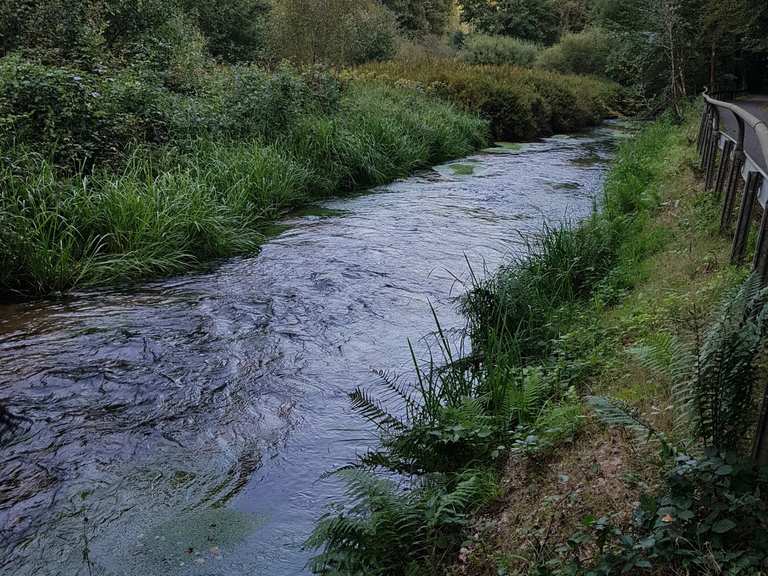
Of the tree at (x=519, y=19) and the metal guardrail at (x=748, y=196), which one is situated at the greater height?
the tree at (x=519, y=19)

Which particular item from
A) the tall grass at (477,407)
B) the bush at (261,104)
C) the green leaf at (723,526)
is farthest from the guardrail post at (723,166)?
the bush at (261,104)

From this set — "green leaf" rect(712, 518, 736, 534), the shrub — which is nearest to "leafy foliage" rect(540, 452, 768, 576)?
"green leaf" rect(712, 518, 736, 534)

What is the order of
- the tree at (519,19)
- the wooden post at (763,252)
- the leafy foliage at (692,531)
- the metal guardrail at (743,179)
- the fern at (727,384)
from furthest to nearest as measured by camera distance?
1. the tree at (519,19)
2. the metal guardrail at (743,179)
3. the wooden post at (763,252)
4. the fern at (727,384)
5. the leafy foliage at (692,531)

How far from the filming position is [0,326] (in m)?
5.53

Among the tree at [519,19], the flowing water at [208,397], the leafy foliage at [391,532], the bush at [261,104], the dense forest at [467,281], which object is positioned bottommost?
the flowing water at [208,397]

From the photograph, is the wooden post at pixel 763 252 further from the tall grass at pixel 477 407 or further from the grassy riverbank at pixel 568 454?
the tall grass at pixel 477 407

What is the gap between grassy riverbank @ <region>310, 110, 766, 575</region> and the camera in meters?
2.42

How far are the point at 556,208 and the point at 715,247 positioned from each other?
440 centimetres

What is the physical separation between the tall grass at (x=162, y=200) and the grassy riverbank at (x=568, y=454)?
363 centimetres

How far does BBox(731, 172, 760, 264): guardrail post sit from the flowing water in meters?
2.44

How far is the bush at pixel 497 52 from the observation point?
1237 inches

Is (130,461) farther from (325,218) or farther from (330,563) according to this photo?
(325,218)

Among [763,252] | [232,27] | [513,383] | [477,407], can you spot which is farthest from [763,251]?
[232,27]

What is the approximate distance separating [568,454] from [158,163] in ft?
23.3
